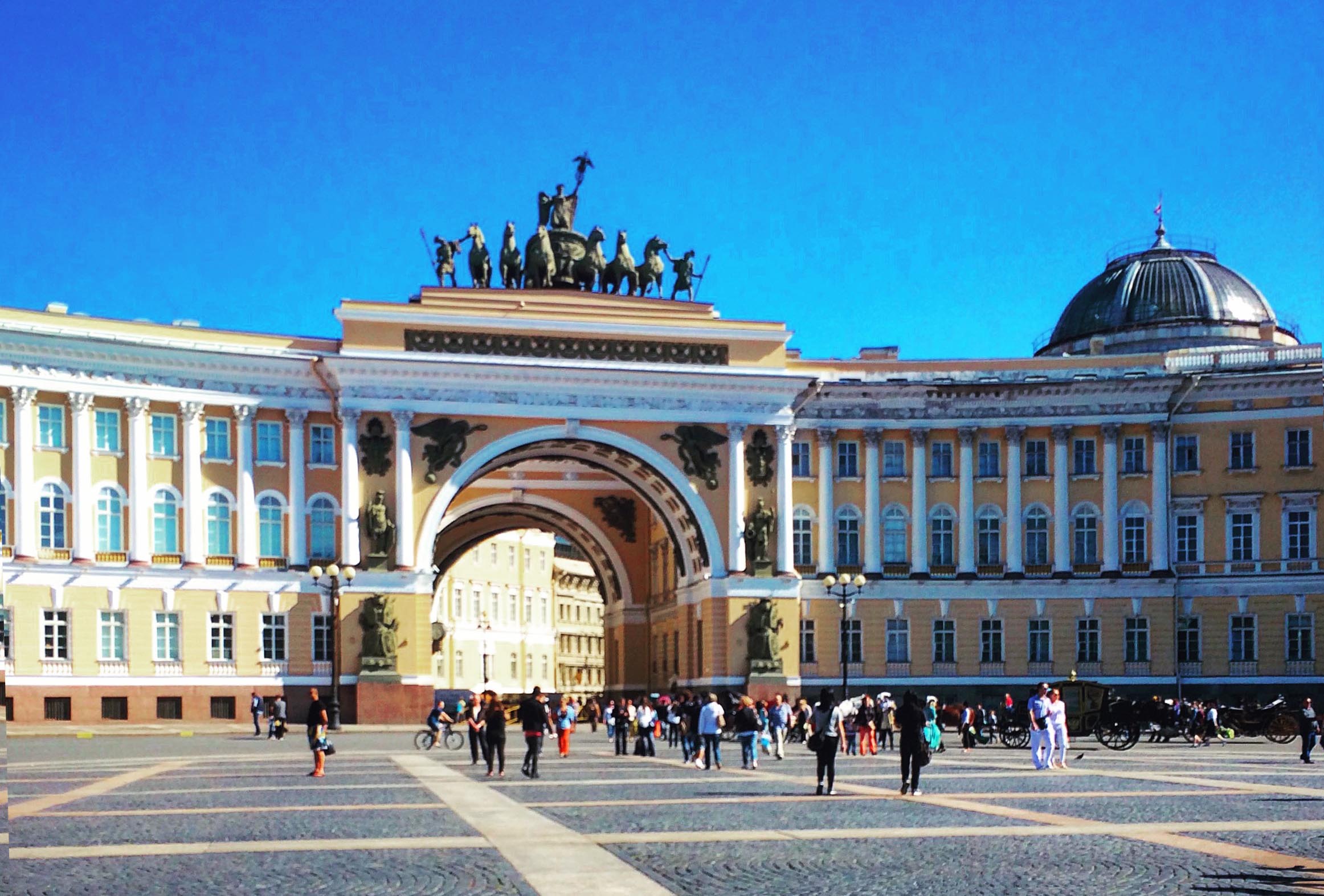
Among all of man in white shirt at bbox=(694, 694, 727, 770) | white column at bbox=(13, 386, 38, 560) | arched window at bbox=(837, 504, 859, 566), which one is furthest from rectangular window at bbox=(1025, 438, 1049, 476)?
white column at bbox=(13, 386, 38, 560)

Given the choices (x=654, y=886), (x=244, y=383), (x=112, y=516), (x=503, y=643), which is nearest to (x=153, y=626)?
(x=112, y=516)

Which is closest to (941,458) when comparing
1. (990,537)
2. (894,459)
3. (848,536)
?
(894,459)

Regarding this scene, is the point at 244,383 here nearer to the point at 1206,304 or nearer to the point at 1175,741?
the point at 1175,741

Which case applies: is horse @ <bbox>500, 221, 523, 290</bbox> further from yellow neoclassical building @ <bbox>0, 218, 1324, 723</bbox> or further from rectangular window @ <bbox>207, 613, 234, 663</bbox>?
rectangular window @ <bbox>207, 613, 234, 663</bbox>

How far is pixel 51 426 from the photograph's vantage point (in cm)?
5794

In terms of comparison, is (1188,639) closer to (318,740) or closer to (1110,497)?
(1110,497)

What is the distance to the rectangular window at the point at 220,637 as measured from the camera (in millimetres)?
60469

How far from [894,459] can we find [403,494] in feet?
63.8

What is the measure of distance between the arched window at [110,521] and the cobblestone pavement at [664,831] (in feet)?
85.3

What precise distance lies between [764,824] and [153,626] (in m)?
43.3

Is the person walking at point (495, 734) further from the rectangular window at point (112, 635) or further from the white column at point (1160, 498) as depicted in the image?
the white column at point (1160, 498)

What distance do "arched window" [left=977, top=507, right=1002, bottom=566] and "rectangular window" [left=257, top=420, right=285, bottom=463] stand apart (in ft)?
88.9

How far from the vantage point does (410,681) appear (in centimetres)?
6125

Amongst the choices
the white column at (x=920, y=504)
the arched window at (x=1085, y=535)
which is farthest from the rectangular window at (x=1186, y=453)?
the white column at (x=920, y=504)
